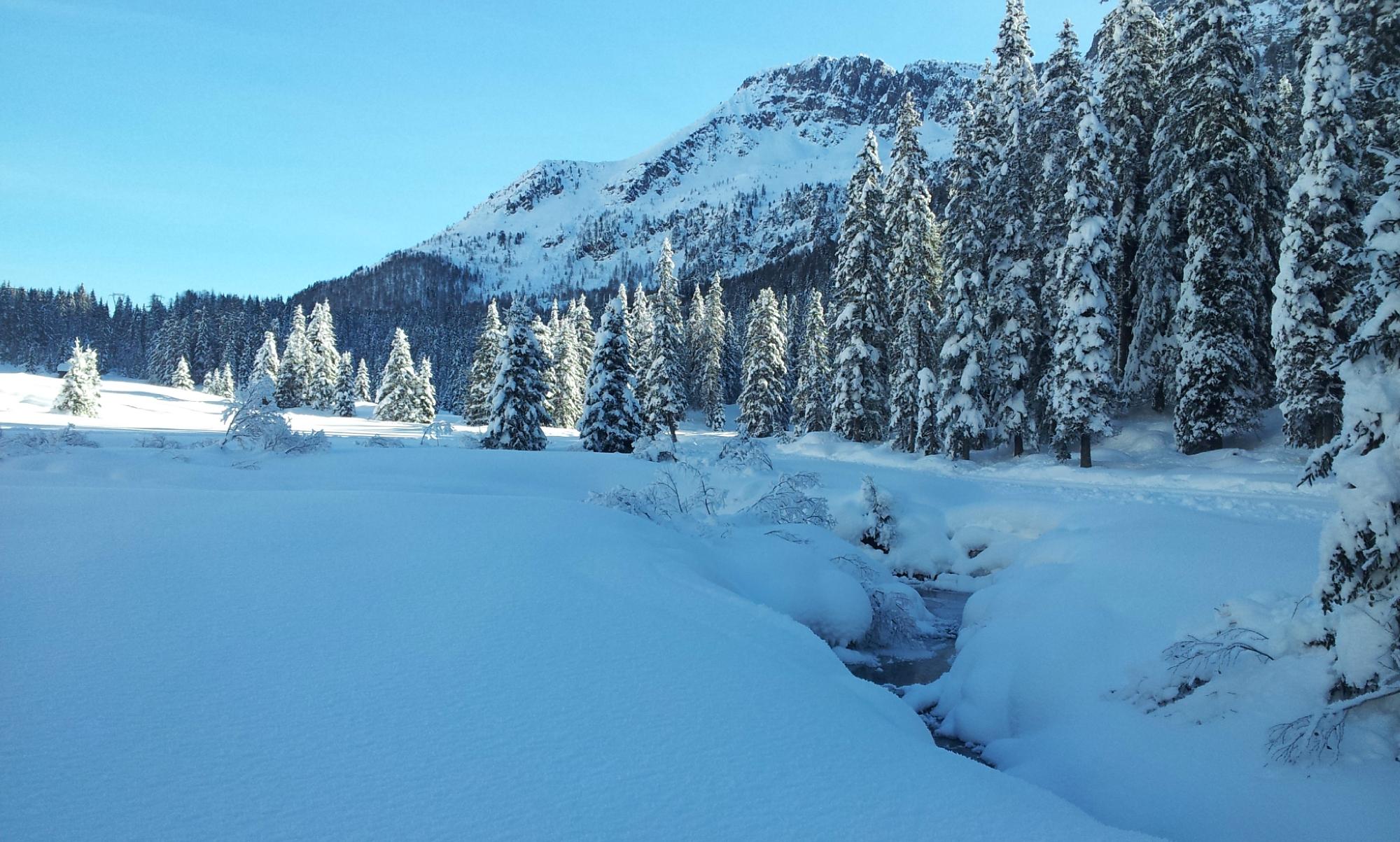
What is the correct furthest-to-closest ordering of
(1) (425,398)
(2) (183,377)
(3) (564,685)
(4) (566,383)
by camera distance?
(2) (183,377), (4) (566,383), (1) (425,398), (3) (564,685)

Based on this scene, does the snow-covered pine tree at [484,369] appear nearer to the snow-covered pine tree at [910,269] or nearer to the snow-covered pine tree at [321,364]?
the snow-covered pine tree at [321,364]

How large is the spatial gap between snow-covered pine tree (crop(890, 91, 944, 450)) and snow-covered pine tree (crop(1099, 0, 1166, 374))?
733cm

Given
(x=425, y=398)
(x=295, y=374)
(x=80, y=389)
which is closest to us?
(x=80, y=389)

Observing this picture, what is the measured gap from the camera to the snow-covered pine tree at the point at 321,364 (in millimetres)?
60750

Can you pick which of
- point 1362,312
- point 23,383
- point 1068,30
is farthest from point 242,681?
point 23,383

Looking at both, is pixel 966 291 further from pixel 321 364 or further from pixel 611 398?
Answer: pixel 321 364

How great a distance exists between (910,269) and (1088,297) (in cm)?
990

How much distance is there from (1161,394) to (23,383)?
65830 millimetres

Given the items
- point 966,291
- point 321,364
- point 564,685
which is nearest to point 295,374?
point 321,364

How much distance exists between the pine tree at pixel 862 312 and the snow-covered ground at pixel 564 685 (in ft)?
73.7

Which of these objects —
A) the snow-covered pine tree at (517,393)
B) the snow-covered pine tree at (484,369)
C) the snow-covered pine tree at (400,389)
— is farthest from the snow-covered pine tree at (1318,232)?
the snow-covered pine tree at (400,389)

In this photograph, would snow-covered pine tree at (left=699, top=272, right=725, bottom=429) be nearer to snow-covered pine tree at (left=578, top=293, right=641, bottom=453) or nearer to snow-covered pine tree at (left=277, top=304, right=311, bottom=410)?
snow-covered pine tree at (left=578, top=293, right=641, bottom=453)

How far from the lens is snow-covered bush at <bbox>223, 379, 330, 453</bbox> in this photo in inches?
587

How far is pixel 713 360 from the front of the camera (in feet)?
217
